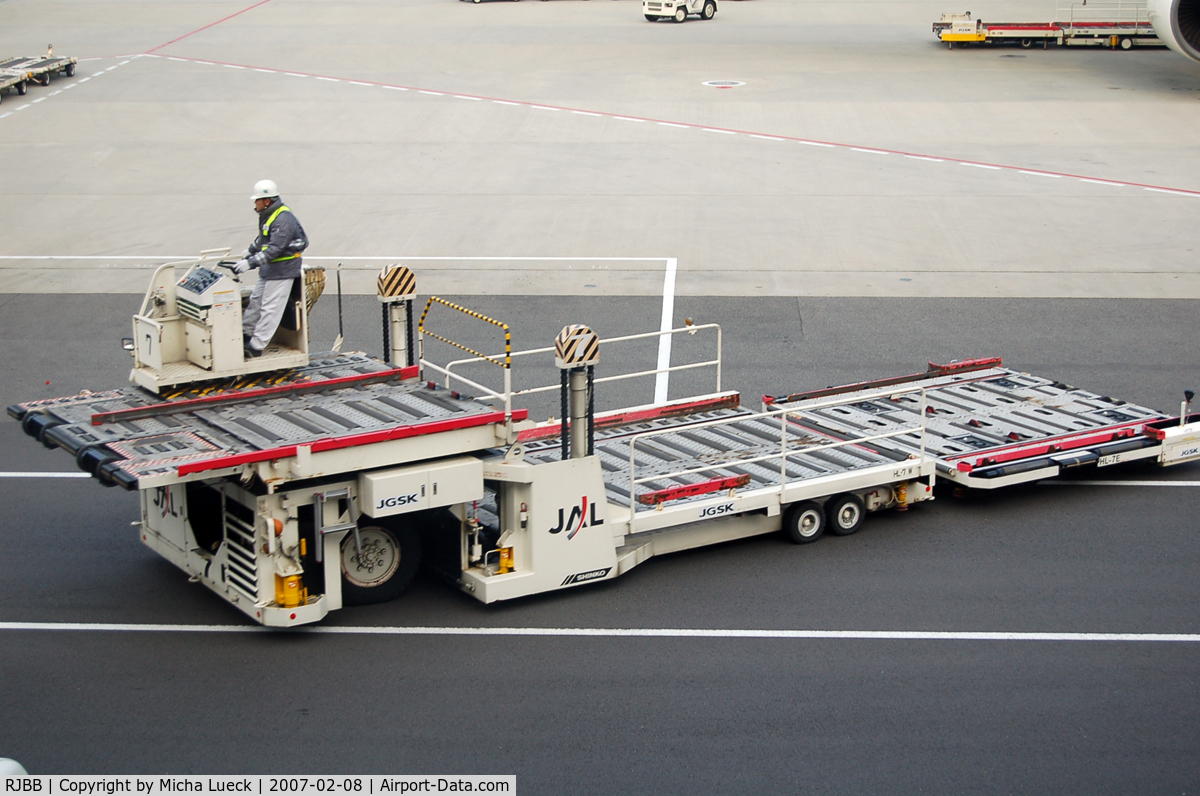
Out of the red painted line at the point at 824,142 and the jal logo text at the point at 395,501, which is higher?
the red painted line at the point at 824,142

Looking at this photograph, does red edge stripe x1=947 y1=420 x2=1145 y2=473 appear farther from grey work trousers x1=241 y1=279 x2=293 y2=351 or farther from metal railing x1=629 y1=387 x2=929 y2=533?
grey work trousers x1=241 y1=279 x2=293 y2=351

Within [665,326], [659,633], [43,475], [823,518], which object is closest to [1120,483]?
[823,518]

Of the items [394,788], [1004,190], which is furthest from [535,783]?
[1004,190]

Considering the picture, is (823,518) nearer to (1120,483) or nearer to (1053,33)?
(1120,483)

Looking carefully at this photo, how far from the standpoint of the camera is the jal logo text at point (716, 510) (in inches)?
484

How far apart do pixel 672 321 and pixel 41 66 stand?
83.9 ft

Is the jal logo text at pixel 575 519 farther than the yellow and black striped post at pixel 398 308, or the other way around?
the yellow and black striped post at pixel 398 308

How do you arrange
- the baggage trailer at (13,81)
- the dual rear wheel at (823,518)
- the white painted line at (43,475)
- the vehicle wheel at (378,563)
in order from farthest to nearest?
the baggage trailer at (13,81), the white painted line at (43,475), the dual rear wheel at (823,518), the vehicle wheel at (378,563)

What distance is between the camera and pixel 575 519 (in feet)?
38.1

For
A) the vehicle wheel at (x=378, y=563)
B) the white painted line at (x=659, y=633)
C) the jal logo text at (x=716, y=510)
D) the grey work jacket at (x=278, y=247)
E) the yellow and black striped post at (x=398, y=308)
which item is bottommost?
the white painted line at (x=659, y=633)

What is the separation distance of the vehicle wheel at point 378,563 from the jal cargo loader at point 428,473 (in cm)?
1

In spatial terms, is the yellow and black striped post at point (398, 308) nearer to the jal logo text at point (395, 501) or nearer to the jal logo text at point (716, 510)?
the jal logo text at point (395, 501)

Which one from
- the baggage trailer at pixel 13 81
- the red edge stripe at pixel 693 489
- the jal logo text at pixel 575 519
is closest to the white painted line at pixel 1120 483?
the red edge stripe at pixel 693 489

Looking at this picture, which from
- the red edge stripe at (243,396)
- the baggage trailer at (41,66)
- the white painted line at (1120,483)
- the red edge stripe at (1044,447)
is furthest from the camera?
the baggage trailer at (41,66)
